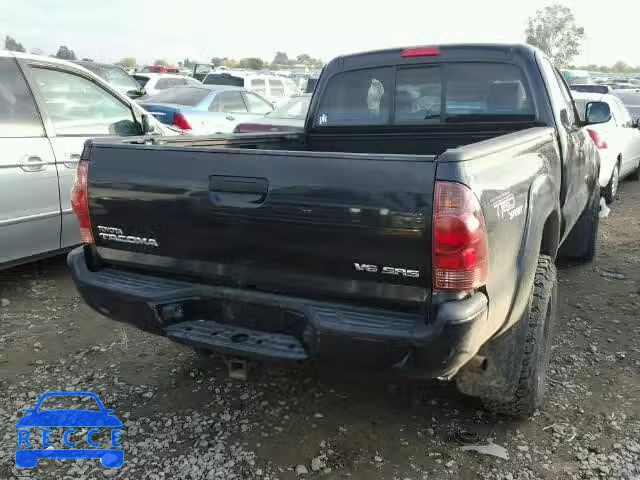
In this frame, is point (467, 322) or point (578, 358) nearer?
point (467, 322)

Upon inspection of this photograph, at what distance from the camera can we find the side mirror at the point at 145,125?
540cm

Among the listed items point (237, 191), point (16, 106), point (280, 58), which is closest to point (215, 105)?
point (16, 106)

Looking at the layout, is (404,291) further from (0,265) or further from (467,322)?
(0,265)

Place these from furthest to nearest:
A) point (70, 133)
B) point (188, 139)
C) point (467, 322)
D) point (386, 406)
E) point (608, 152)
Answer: point (608, 152) → point (70, 133) → point (188, 139) → point (386, 406) → point (467, 322)

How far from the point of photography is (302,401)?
10.4 ft

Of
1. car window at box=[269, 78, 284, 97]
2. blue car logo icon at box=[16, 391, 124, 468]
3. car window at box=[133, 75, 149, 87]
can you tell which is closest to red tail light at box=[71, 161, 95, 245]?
blue car logo icon at box=[16, 391, 124, 468]

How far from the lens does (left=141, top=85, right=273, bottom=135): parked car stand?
954 centimetres

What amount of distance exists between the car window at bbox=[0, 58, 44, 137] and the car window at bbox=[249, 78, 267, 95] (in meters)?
13.6

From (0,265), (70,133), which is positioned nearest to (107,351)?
(0,265)

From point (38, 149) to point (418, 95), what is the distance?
113 inches

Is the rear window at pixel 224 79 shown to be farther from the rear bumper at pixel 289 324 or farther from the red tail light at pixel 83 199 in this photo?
the rear bumper at pixel 289 324

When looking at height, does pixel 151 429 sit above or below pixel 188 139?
below

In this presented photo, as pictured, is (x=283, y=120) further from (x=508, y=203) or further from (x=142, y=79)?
(x=142, y=79)

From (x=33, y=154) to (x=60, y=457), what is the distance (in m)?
2.55
